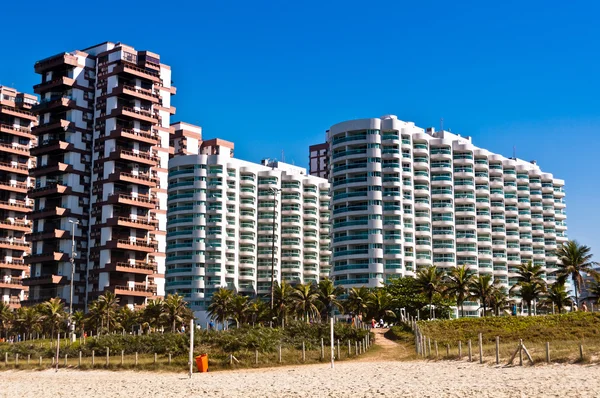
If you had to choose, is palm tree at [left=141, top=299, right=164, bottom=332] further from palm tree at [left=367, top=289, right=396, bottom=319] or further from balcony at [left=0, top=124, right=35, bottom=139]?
balcony at [left=0, top=124, right=35, bottom=139]

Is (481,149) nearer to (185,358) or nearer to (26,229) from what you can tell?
(26,229)

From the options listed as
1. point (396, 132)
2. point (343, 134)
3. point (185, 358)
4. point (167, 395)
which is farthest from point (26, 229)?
point (167, 395)

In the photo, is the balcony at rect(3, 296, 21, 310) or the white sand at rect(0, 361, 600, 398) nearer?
the white sand at rect(0, 361, 600, 398)

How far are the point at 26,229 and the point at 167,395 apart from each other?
371ft

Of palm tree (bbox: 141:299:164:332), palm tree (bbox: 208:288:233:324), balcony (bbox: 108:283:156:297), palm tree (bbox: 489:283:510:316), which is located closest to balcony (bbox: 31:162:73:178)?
balcony (bbox: 108:283:156:297)

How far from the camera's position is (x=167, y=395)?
35.4 m

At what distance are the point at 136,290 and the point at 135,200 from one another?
1425 centimetres

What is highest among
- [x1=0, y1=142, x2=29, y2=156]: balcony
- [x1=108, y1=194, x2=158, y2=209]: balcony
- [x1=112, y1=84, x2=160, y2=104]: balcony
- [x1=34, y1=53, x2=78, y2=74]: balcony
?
[x1=34, y1=53, x2=78, y2=74]: balcony

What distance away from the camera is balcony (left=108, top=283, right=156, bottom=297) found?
115188 millimetres

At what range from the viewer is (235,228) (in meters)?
162

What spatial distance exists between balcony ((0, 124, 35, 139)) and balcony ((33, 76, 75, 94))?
11.7 m

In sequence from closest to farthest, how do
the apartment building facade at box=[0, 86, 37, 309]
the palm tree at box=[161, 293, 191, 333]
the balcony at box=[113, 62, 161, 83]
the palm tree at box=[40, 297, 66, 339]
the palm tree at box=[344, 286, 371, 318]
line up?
the palm tree at box=[161, 293, 191, 333]
the palm tree at box=[40, 297, 66, 339]
the palm tree at box=[344, 286, 371, 318]
the balcony at box=[113, 62, 161, 83]
the apartment building facade at box=[0, 86, 37, 309]

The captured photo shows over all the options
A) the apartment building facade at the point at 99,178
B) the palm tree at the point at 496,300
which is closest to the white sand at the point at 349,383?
the apartment building facade at the point at 99,178

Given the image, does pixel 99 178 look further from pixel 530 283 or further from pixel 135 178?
pixel 530 283
